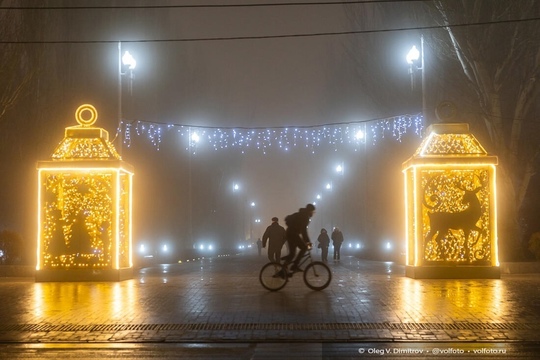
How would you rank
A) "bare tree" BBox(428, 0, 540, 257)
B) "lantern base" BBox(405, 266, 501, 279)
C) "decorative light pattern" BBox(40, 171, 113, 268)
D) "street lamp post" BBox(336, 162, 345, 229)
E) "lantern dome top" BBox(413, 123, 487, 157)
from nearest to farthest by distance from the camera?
"lantern base" BBox(405, 266, 501, 279) < "lantern dome top" BBox(413, 123, 487, 157) < "decorative light pattern" BBox(40, 171, 113, 268) < "bare tree" BBox(428, 0, 540, 257) < "street lamp post" BBox(336, 162, 345, 229)

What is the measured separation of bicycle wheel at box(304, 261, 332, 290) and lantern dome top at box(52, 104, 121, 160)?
659 cm

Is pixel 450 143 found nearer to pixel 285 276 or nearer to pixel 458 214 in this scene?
pixel 458 214

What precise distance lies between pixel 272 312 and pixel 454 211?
27.0ft

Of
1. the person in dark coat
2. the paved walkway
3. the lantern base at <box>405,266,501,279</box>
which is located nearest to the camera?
the paved walkway

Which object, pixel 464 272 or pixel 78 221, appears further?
pixel 78 221

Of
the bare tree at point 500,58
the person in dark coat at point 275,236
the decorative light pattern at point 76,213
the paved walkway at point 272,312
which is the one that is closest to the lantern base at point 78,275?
the decorative light pattern at point 76,213

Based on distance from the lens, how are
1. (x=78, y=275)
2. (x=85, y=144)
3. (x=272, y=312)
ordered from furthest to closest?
(x=85, y=144) < (x=78, y=275) < (x=272, y=312)

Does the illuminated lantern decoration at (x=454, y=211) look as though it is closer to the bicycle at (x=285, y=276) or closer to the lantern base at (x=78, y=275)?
the bicycle at (x=285, y=276)

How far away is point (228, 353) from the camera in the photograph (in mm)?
10023

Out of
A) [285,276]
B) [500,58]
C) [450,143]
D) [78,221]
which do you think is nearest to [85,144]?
[78,221]

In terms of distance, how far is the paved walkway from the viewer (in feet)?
36.7

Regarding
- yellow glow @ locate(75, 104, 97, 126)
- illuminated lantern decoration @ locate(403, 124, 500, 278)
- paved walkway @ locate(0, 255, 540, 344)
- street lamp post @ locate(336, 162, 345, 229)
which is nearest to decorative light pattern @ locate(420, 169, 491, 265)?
illuminated lantern decoration @ locate(403, 124, 500, 278)

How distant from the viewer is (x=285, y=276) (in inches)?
663

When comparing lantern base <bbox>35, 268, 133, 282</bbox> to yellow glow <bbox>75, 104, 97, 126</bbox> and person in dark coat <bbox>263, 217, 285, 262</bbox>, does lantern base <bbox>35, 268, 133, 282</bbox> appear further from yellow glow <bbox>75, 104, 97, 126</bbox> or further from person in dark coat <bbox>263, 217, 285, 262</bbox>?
person in dark coat <bbox>263, 217, 285, 262</bbox>
